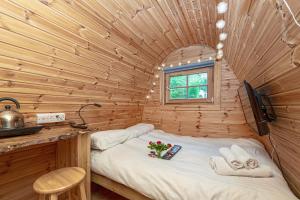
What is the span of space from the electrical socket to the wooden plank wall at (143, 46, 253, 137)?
183 centimetres

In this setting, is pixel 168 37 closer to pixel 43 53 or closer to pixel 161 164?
pixel 43 53

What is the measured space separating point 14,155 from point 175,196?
1.63 meters

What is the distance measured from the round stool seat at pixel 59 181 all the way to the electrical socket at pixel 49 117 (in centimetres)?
60

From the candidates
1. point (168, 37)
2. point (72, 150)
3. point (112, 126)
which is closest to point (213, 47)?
point (168, 37)

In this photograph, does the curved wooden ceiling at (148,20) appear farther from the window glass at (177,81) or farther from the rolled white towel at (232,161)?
the rolled white towel at (232,161)

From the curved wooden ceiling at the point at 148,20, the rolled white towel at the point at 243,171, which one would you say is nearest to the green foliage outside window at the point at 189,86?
the curved wooden ceiling at the point at 148,20

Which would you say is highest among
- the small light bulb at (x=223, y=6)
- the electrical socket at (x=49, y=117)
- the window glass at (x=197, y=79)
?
the small light bulb at (x=223, y=6)

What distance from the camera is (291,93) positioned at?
0.91m

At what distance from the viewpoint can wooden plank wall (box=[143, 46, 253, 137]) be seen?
244 centimetres

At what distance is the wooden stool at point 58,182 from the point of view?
3.48ft

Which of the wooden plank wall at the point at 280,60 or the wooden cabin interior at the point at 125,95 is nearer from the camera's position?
the wooden plank wall at the point at 280,60

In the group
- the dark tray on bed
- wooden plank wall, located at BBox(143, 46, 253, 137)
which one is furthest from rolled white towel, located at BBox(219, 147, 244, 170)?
the dark tray on bed

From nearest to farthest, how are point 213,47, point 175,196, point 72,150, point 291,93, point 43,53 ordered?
point 291,93, point 175,196, point 43,53, point 72,150, point 213,47

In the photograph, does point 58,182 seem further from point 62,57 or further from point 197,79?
point 197,79
